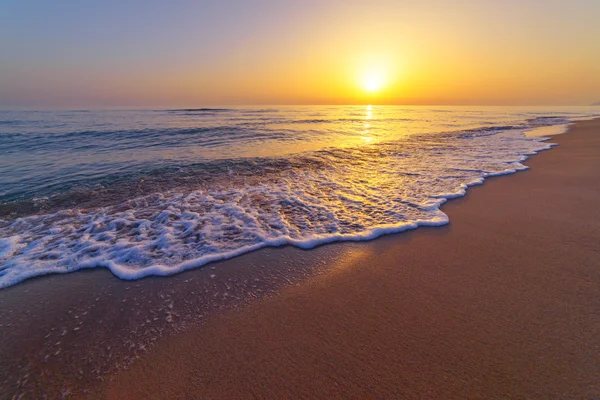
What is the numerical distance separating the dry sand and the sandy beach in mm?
11

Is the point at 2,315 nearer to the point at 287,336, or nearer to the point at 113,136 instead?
the point at 287,336

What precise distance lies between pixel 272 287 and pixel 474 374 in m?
1.88

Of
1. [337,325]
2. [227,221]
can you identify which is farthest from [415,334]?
[227,221]

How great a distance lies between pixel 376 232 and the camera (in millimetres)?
4113

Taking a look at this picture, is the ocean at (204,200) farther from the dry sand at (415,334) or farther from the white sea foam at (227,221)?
the dry sand at (415,334)

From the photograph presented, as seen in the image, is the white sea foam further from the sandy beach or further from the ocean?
the sandy beach

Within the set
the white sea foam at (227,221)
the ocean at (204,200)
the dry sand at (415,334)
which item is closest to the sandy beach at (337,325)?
the dry sand at (415,334)

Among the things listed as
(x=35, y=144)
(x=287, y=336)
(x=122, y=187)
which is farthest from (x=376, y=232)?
(x=35, y=144)

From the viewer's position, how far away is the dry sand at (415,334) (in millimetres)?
1864

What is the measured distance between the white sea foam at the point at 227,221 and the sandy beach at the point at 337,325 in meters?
0.33

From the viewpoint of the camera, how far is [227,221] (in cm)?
468

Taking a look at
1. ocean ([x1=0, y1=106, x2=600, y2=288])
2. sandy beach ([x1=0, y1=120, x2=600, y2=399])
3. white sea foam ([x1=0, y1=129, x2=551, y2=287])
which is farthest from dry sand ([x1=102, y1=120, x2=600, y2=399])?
ocean ([x1=0, y1=106, x2=600, y2=288])

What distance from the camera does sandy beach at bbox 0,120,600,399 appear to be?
1893mm

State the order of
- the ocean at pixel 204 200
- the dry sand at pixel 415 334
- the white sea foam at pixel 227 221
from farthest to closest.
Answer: the ocean at pixel 204 200
the white sea foam at pixel 227 221
the dry sand at pixel 415 334
